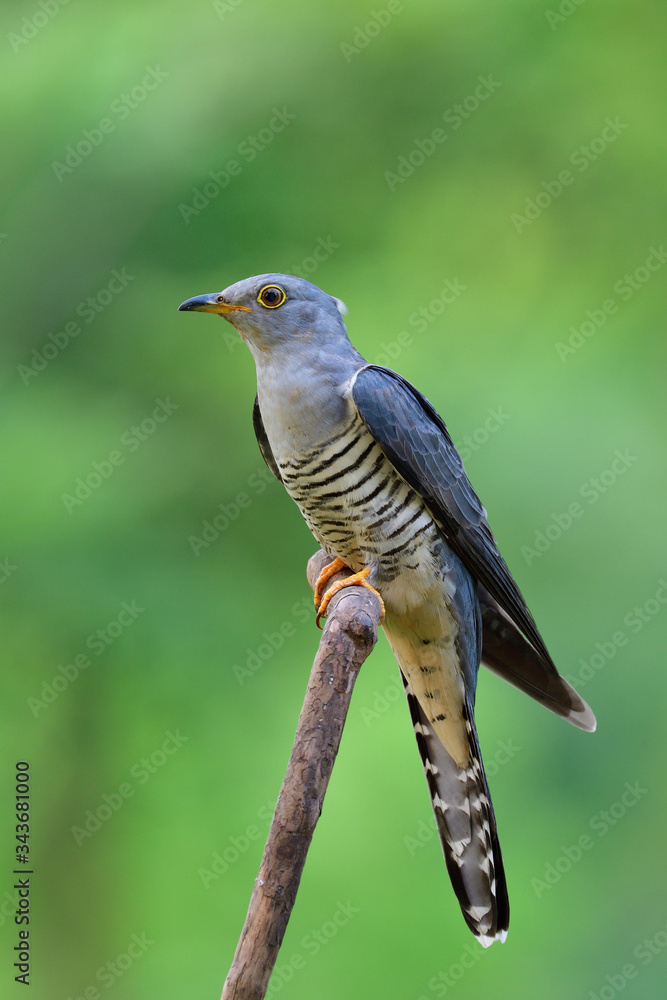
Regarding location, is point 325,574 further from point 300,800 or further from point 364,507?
point 300,800

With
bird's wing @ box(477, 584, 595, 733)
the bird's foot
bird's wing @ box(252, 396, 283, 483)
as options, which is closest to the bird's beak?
bird's wing @ box(252, 396, 283, 483)

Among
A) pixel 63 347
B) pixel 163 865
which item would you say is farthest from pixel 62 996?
pixel 63 347

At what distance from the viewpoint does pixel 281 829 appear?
125 centimetres

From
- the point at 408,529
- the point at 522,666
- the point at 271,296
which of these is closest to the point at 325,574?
the point at 408,529

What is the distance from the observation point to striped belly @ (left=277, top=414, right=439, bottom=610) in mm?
1786

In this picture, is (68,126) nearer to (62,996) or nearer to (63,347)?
(63,347)

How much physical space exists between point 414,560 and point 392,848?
66.8 inches

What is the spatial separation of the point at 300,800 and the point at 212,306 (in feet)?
3.19

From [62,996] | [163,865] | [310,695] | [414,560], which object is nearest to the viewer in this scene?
[310,695]

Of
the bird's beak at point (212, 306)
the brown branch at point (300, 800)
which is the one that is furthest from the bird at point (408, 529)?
the brown branch at point (300, 800)

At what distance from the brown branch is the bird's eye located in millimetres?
636

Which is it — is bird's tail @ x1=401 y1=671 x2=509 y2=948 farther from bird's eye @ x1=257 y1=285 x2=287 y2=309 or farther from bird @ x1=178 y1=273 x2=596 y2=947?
bird's eye @ x1=257 y1=285 x2=287 y2=309

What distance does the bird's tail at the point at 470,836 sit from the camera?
1919 mm

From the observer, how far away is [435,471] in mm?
1867
